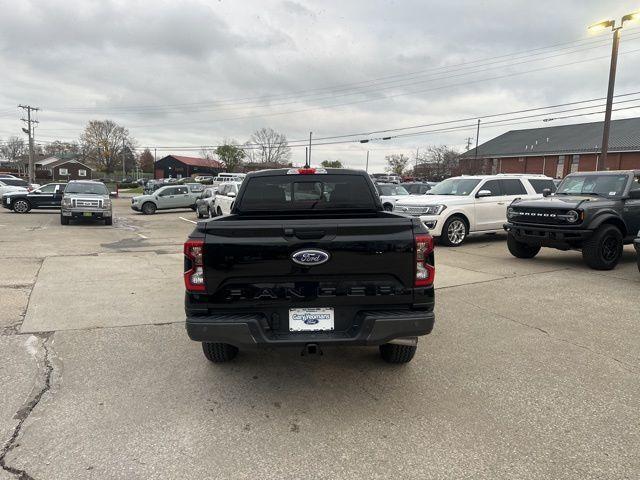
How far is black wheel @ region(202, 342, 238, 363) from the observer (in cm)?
400

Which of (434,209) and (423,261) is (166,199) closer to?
(434,209)

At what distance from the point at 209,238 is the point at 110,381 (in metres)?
1.71

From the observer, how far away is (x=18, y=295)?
21.5 ft

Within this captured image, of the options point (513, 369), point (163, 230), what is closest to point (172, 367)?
point (513, 369)

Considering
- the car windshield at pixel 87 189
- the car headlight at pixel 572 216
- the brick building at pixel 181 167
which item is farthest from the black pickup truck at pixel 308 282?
the brick building at pixel 181 167

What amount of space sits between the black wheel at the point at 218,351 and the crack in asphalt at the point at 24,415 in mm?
1293

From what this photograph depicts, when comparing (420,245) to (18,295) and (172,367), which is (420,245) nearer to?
(172,367)

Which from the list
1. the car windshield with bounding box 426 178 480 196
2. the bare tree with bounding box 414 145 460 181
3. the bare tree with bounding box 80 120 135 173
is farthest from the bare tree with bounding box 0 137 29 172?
the car windshield with bounding box 426 178 480 196

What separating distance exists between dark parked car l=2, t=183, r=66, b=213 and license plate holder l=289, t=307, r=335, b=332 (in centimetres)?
2290

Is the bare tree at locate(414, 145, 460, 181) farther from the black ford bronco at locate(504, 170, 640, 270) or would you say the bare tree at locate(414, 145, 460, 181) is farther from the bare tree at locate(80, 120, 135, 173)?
the bare tree at locate(80, 120, 135, 173)

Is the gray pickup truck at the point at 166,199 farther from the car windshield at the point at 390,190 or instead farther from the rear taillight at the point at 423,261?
the rear taillight at the point at 423,261

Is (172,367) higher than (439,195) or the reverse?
the reverse

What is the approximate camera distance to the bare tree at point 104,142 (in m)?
99.8

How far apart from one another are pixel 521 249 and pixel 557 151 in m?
50.3
